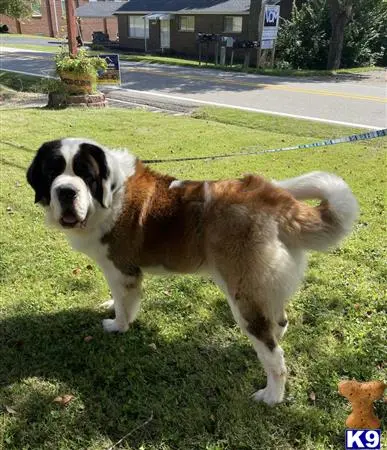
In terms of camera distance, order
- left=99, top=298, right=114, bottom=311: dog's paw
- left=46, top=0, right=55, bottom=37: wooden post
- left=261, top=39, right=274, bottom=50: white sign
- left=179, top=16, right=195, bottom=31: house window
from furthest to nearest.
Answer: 1. left=46, top=0, right=55, bottom=37: wooden post
2. left=179, top=16, right=195, bottom=31: house window
3. left=261, top=39, right=274, bottom=50: white sign
4. left=99, top=298, right=114, bottom=311: dog's paw

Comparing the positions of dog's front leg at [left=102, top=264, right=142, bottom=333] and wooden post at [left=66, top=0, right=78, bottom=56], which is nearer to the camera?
dog's front leg at [left=102, top=264, right=142, bottom=333]

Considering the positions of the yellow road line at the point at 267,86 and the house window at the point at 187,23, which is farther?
the house window at the point at 187,23

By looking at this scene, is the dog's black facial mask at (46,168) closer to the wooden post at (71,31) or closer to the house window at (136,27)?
the wooden post at (71,31)

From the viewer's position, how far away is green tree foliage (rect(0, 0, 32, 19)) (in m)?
16.5

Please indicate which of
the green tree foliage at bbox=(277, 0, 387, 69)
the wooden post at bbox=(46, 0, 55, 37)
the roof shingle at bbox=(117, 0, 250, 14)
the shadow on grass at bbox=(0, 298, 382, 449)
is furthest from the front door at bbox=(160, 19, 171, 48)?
the shadow on grass at bbox=(0, 298, 382, 449)

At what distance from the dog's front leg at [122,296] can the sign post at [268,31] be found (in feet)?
77.2

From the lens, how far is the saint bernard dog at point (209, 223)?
276 cm

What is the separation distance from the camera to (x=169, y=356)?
3.48m

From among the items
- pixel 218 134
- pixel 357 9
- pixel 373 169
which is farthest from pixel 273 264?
pixel 357 9

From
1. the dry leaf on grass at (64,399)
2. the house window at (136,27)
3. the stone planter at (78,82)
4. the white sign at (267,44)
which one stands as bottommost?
the dry leaf on grass at (64,399)

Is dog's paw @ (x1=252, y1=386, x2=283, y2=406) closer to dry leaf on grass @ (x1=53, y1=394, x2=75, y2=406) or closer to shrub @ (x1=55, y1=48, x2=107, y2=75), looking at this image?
dry leaf on grass @ (x1=53, y1=394, x2=75, y2=406)

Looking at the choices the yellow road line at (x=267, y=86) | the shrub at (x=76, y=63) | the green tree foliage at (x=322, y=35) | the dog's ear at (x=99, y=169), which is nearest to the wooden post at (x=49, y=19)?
the green tree foliage at (x=322, y=35)

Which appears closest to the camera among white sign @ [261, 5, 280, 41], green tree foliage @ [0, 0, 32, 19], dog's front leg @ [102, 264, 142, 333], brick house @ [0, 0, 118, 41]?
dog's front leg @ [102, 264, 142, 333]

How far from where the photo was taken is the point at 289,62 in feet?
87.5
